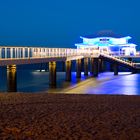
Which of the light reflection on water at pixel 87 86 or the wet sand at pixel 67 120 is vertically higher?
the wet sand at pixel 67 120

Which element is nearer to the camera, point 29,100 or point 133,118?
point 133,118

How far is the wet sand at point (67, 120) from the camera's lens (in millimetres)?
7871

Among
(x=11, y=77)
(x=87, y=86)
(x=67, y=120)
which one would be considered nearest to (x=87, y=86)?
(x=87, y=86)

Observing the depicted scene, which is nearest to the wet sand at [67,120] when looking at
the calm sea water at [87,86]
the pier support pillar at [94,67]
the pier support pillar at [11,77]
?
the pier support pillar at [11,77]

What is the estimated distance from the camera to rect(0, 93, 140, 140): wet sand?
25.8ft

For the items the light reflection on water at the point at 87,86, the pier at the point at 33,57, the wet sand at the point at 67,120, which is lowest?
the light reflection on water at the point at 87,86

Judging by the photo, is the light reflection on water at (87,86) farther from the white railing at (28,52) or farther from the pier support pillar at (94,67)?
the pier support pillar at (94,67)

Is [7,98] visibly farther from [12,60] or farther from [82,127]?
[12,60]

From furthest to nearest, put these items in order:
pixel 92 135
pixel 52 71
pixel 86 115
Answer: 1. pixel 52 71
2. pixel 86 115
3. pixel 92 135

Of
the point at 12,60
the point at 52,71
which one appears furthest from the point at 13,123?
the point at 52,71

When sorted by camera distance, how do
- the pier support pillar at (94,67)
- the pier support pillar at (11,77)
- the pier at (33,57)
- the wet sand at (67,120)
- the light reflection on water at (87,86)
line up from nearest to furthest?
the wet sand at (67,120)
the pier at (33,57)
the pier support pillar at (11,77)
the light reflection on water at (87,86)
the pier support pillar at (94,67)

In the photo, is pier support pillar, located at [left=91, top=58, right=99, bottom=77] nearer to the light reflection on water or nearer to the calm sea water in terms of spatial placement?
the calm sea water

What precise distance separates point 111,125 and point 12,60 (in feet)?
48.2

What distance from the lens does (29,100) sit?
513 inches
